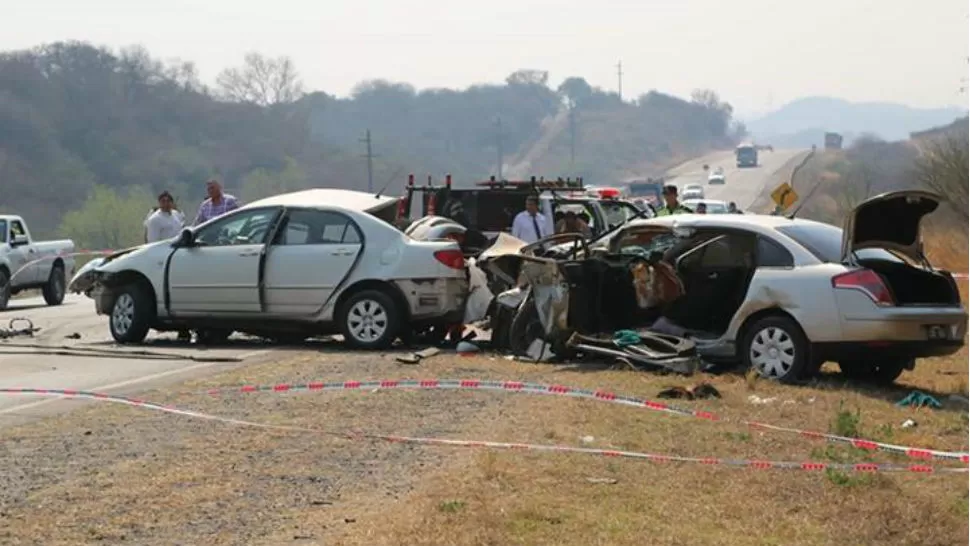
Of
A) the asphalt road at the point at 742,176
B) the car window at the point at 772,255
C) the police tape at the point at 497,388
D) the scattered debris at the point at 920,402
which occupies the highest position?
the asphalt road at the point at 742,176

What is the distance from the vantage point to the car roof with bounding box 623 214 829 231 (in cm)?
1388

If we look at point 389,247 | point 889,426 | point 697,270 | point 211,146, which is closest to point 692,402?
point 889,426

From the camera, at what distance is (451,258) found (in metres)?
16.2

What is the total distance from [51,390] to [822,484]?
21.6ft

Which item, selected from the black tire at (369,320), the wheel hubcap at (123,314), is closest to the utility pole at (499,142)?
the wheel hubcap at (123,314)

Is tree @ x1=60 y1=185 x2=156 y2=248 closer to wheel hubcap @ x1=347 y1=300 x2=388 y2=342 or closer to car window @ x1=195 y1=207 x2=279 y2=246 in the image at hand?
car window @ x1=195 y1=207 x2=279 y2=246

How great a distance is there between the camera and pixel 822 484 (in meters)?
8.94

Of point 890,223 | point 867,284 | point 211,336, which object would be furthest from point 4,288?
point 867,284

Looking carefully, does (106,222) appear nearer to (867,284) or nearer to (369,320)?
(369,320)

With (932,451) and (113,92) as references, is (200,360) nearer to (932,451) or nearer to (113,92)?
(932,451)

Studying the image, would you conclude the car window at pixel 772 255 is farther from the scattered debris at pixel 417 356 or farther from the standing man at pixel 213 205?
the standing man at pixel 213 205

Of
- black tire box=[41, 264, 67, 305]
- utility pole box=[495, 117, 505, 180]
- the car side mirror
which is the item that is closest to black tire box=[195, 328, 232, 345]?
the car side mirror

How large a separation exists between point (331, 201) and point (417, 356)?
306 cm

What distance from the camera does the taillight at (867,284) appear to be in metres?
12.8
